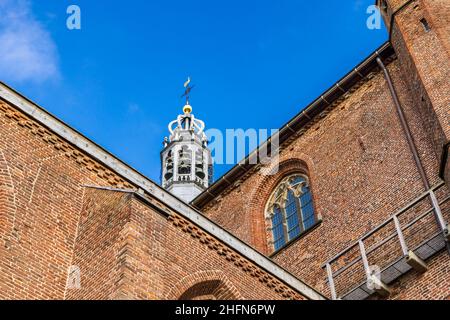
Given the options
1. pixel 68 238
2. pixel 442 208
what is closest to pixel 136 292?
pixel 68 238

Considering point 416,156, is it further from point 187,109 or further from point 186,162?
point 187,109

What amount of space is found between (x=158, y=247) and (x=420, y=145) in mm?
8608

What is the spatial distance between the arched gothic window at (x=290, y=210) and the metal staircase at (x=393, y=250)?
3.07m

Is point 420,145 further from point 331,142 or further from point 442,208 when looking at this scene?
point 331,142

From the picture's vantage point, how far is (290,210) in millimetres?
21438

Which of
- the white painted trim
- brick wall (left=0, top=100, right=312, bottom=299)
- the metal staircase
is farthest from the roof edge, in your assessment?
brick wall (left=0, top=100, right=312, bottom=299)

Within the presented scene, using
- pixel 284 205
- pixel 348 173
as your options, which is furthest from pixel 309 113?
pixel 348 173

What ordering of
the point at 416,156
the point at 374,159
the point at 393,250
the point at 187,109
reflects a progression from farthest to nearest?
the point at 187,109 → the point at 374,159 → the point at 416,156 → the point at 393,250

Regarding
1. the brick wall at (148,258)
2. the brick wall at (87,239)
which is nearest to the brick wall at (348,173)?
the brick wall at (148,258)

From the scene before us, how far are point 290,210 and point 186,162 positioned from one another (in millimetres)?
12676

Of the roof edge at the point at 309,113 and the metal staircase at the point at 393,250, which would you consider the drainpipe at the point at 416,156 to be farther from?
the roof edge at the point at 309,113

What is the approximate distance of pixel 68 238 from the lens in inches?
450

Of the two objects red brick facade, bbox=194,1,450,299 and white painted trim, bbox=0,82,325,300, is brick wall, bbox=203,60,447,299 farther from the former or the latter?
white painted trim, bbox=0,82,325,300

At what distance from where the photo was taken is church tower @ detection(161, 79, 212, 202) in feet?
105
